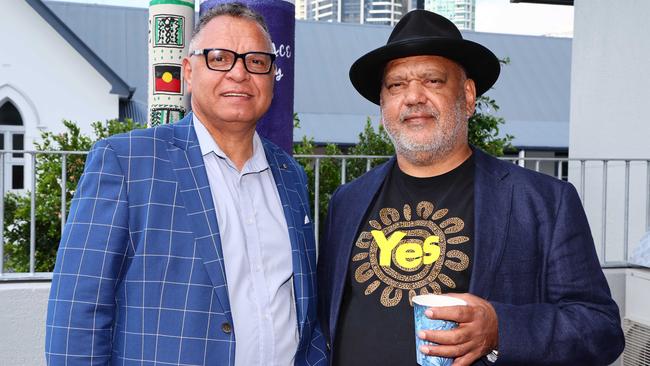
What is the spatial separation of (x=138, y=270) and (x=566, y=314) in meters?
1.38

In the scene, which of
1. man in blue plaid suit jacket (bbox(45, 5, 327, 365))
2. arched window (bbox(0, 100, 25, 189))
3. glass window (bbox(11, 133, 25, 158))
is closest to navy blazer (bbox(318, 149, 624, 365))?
man in blue plaid suit jacket (bbox(45, 5, 327, 365))

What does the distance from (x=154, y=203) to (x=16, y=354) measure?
3.91 meters

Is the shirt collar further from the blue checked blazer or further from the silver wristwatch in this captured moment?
the silver wristwatch

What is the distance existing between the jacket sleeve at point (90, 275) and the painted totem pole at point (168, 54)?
1620 mm

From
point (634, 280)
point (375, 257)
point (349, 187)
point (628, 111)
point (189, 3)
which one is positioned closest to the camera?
point (375, 257)

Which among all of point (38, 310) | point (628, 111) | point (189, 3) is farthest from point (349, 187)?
point (628, 111)

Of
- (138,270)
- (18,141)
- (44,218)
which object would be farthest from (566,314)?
(18,141)

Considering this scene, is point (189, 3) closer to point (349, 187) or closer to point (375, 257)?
point (349, 187)

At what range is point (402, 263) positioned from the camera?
2.52 m

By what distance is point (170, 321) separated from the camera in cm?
218

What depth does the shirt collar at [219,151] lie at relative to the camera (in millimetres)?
2424

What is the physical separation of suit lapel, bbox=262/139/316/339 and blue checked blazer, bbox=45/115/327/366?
294 millimetres

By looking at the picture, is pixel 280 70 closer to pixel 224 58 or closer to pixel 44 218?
pixel 224 58

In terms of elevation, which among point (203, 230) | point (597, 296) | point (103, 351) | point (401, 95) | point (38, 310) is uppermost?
point (401, 95)
